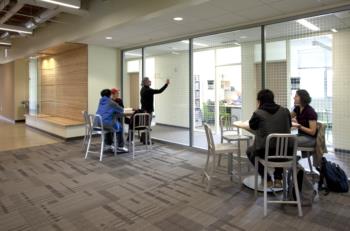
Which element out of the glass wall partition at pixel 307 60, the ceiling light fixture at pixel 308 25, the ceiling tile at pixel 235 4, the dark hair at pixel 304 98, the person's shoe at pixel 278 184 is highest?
the ceiling tile at pixel 235 4

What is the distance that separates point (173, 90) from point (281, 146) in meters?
4.24

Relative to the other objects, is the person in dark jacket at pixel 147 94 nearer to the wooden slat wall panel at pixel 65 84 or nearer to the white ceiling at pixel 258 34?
the white ceiling at pixel 258 34

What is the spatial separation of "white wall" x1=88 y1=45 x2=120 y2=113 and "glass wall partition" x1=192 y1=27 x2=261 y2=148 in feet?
8.73

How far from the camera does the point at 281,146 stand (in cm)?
279

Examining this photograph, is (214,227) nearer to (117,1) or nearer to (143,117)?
(143,117)

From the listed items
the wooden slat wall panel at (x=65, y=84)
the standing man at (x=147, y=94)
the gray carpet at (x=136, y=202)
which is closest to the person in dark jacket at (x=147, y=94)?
the standing man at (x=147, y=94)

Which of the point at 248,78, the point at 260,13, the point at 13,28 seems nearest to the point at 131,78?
the point at 13,28

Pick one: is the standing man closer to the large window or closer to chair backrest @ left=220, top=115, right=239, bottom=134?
the large window

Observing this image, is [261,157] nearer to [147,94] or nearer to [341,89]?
[341,89]

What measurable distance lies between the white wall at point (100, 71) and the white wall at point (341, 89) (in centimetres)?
536

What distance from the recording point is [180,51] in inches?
260

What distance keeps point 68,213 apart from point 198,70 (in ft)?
13.9

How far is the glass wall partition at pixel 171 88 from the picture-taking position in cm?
639

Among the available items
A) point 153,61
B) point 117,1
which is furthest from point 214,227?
point 153,61
